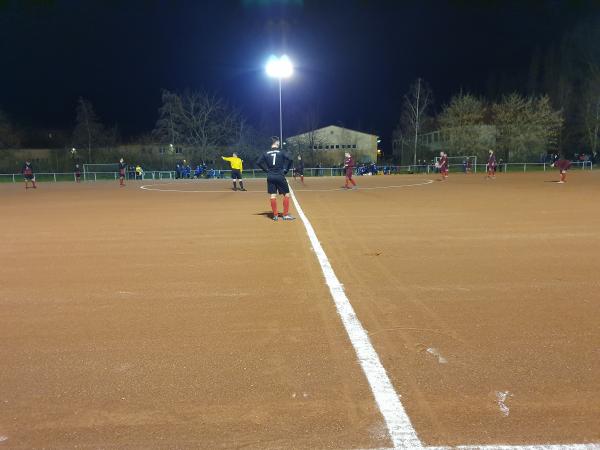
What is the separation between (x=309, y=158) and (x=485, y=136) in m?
18.3

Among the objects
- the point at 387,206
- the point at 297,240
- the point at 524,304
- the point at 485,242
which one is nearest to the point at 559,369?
the point at 524,304

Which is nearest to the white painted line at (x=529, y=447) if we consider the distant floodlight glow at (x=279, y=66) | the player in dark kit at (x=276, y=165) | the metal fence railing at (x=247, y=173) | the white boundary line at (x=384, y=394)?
the white boundary line at (x=384, y=394)

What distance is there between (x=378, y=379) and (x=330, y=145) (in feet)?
203

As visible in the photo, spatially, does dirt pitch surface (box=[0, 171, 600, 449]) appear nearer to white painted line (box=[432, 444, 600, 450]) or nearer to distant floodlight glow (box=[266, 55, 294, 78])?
white painted line (box=[432, 444, 600, 450])

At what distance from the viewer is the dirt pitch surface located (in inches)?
110

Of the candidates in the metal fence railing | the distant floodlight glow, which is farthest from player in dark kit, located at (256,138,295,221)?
the metal fence railing

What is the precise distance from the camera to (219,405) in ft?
9.91

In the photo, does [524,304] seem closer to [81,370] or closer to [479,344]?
[479,344]

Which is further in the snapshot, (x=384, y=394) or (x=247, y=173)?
(x=247, y=173)

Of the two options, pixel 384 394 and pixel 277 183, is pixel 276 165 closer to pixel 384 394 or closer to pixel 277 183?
pixel 277 183

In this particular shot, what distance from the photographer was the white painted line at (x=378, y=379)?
105 inches

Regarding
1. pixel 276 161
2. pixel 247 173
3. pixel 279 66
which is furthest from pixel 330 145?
pixel 276 161

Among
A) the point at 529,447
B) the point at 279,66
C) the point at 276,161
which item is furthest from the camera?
the point at 279,66

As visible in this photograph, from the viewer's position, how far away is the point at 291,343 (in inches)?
155
